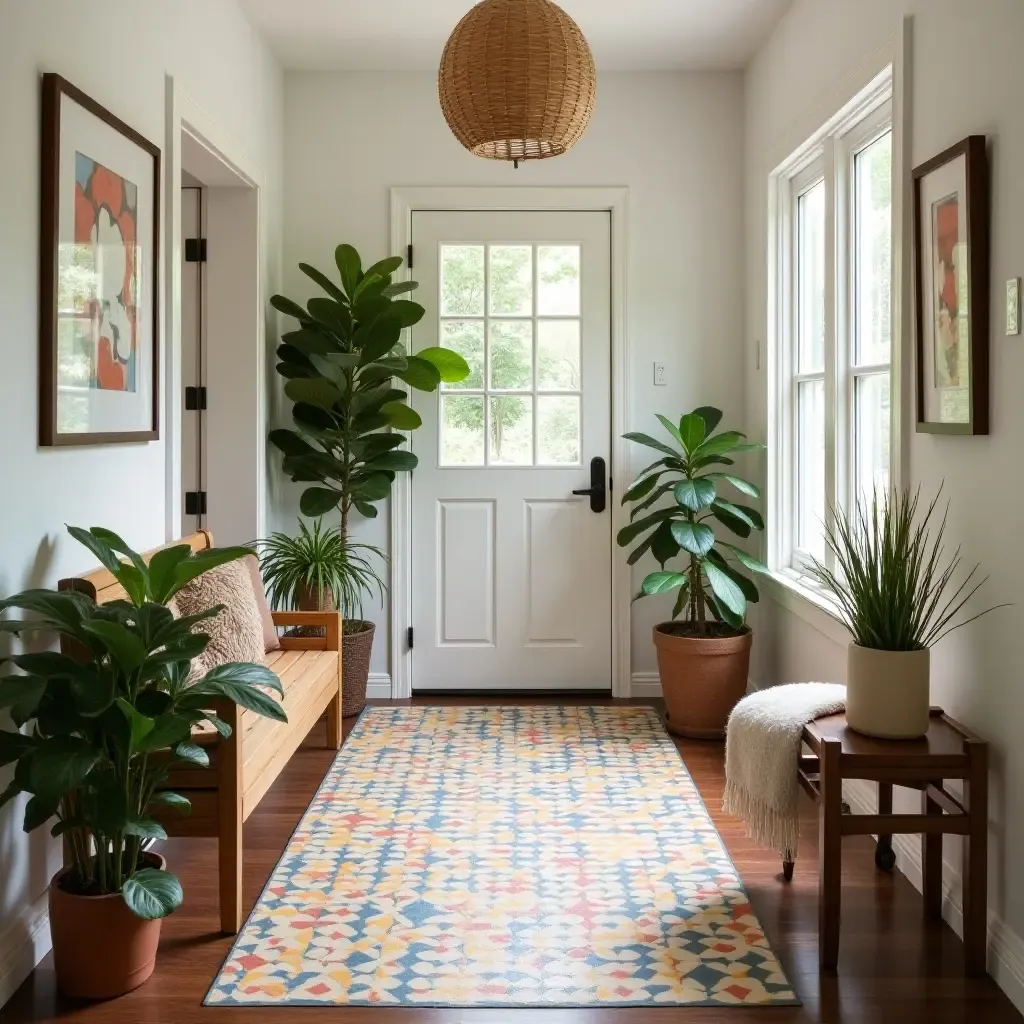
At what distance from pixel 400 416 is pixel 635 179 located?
1.52m

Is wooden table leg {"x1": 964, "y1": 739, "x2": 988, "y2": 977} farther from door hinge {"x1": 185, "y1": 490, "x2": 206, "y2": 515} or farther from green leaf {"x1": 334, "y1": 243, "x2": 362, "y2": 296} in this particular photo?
door hinge {"x1": 185, "y1": 490, "x2": 206, "y2": 515}

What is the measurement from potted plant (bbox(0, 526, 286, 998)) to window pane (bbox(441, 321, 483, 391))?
2610 mm

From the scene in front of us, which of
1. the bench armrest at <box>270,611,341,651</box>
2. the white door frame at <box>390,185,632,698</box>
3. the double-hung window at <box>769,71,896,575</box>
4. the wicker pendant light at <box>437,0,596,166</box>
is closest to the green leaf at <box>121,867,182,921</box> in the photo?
the bench armrest at <box>270,611,341,651</box>

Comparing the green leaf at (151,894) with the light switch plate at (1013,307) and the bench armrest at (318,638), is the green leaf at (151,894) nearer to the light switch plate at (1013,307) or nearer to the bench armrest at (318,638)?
the bench armrest at (318,638)

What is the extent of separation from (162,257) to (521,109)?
1.23 meters

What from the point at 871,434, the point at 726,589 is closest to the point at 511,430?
the point at 726,589

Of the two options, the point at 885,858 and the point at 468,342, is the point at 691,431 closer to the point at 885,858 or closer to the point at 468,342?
the point at 468,342

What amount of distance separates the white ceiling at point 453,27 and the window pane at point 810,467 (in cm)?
143

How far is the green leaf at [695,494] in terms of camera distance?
423 cm

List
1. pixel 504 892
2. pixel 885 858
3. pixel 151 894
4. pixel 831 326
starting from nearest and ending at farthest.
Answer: pixel 151 894, pixel 504 892, pixel 885 858, pixel 831 326

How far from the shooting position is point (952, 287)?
2648 mm

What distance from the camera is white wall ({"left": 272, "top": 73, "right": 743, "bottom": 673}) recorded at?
4.93 meters

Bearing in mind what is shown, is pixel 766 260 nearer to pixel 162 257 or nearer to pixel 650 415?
pixel 650 415

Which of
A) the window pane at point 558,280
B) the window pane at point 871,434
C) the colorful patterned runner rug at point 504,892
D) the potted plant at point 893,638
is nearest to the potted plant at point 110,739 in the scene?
the colorful patterned runner rug at point 504,892
